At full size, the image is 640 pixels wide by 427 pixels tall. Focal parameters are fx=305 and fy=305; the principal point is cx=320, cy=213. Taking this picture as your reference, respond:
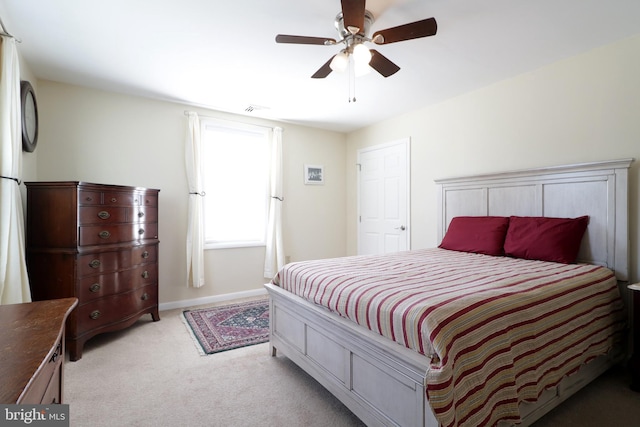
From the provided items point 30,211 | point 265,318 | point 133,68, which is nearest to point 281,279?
point 265,318

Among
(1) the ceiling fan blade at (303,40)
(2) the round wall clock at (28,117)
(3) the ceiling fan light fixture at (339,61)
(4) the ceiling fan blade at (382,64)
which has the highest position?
(1) the ceiling fan blade at (303,40)

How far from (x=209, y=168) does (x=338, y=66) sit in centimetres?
245

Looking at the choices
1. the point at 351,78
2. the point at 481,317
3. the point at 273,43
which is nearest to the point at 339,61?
the point at 273,43

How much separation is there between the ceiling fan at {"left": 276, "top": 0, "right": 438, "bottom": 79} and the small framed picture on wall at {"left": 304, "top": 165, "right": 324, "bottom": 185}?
244cm

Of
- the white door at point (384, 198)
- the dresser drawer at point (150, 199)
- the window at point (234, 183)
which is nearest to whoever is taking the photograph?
the dresser drawer at point (150, 199)

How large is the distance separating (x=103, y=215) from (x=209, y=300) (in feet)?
5.63

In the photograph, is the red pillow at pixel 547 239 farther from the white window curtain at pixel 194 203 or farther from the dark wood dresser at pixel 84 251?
the dark wood dresser at pixel 84 251

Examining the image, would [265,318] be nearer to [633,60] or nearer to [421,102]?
[421,102]

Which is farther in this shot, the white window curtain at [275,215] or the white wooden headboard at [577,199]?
the white window curtain at [275,215]

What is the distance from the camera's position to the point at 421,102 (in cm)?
369

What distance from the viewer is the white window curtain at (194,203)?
3.67 metres

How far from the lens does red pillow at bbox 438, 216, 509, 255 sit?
283 cm

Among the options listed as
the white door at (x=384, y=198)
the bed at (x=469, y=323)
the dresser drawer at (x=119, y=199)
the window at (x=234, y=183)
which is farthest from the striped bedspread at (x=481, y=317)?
the window at (x=234, y=183)

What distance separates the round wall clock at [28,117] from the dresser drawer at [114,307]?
1.48 meters
